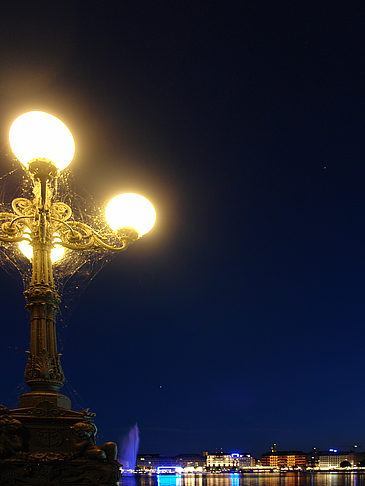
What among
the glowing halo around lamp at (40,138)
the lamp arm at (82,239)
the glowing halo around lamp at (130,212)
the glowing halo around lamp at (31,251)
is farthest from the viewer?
the glowing halo around lamp at (31,251)

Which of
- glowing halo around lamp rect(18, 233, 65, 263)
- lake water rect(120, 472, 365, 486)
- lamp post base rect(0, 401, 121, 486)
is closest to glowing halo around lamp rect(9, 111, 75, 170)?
glowing halo around lamp rect(18, 233, 65, 263)

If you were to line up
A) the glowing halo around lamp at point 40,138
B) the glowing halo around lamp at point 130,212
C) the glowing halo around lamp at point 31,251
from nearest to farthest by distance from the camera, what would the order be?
the glowing halo around lamp at point 40,138, the glowing halo around lamp at point 130,212, the glowing halo around lamp at point 31,251

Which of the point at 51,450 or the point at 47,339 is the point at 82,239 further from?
the point at 51,450

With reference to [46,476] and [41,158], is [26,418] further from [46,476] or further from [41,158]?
[41,158]

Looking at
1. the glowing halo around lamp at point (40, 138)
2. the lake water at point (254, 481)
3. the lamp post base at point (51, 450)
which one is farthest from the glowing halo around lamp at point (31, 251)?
the lake water at point (254, 481)

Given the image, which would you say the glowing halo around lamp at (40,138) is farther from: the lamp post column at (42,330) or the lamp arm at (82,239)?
the lamp arm at (82,239)

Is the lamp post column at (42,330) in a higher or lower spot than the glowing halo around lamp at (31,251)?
lower

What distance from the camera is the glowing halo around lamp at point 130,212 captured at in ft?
23.7

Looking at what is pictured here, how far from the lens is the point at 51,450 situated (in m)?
5.36

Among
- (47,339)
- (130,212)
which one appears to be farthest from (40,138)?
(47,339)

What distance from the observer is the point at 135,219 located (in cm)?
723

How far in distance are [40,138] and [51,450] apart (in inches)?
148

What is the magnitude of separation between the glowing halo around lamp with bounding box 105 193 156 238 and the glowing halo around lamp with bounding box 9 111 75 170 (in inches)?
44.1

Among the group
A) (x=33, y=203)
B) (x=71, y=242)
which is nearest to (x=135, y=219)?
(x=71, y=242)
